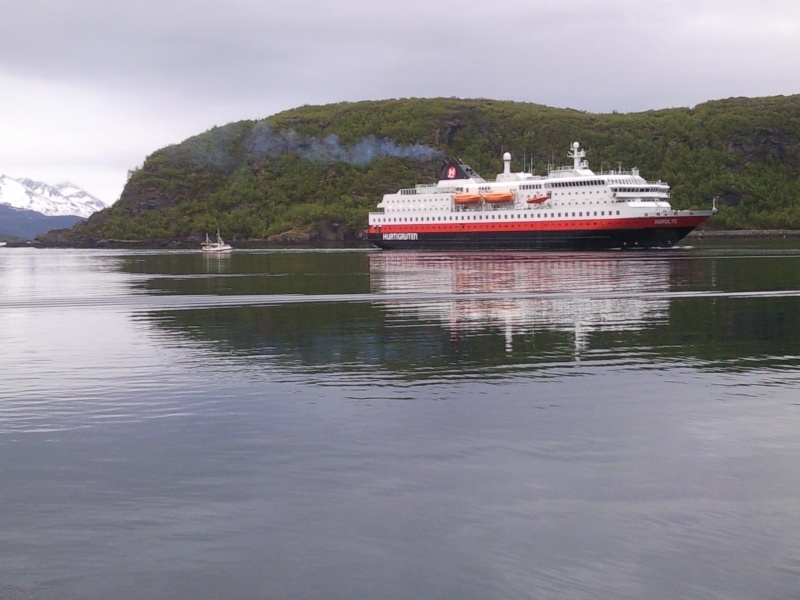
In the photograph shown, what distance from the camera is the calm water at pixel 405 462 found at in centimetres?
1070

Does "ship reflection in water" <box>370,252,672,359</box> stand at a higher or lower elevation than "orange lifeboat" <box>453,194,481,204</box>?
lower

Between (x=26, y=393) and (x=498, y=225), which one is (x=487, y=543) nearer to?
(x=26, y=393)

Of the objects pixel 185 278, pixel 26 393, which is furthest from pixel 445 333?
pixel 185 278

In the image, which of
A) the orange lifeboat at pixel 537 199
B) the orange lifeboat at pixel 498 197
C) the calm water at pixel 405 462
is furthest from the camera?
the orange lifeboat at pixel 498 197

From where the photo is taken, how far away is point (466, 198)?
405 feet

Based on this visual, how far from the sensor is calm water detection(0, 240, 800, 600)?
1070cm

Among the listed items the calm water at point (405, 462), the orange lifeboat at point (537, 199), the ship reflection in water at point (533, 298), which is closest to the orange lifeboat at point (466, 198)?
the orange lifeboat at point (537, 199)

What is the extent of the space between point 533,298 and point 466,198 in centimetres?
8253

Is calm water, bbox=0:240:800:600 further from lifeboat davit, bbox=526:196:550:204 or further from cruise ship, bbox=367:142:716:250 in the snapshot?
lifeboat davit, bbox=526:196:550:204

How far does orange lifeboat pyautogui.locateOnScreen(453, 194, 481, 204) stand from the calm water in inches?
3588

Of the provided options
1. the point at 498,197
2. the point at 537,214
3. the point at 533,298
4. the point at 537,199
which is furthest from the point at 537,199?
the point at 533,298

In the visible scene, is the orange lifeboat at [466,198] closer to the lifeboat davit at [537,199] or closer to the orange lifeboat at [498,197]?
the orange lifeboat at [498,197]

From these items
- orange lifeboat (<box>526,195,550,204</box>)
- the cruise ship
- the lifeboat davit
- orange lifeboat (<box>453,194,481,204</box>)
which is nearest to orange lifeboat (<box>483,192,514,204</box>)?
the cruise ship

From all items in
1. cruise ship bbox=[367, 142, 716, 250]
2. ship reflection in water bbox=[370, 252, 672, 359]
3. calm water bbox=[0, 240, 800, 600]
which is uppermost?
cruise ship bbox=[367, 142, 716, 250]
